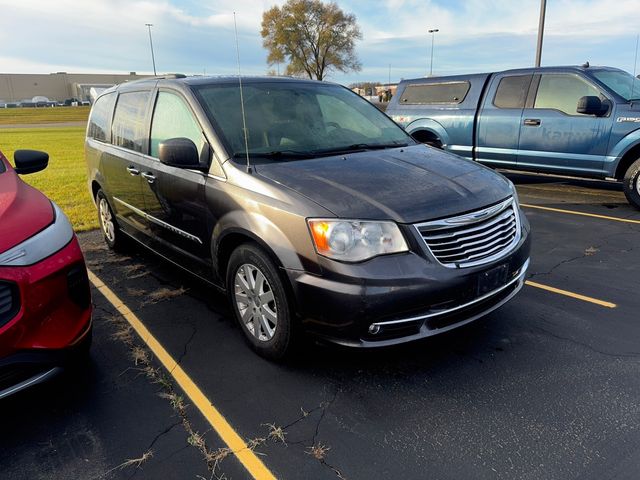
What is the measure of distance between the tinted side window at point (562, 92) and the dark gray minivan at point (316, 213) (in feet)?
15.0

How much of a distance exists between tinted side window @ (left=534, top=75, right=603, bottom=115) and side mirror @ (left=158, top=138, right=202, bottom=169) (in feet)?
21.1

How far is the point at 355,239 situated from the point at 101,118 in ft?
13.3

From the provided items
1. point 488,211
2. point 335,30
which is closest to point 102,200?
point 488,211

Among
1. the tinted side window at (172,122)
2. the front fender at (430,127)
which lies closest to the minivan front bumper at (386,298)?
the tinted side window at (172,122)

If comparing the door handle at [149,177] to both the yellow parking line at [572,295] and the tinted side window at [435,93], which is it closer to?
the yellow parking line at [572,295]

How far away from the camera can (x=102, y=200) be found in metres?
5.52

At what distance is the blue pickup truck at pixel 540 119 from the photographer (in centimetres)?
696

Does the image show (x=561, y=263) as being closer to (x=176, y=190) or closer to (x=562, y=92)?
(x=176, y=190)

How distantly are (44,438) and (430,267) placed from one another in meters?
2.22

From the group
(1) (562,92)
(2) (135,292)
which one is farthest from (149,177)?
(1) (562,92)

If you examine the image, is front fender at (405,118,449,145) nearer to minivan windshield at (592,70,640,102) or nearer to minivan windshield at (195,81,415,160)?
minivan windshield at (592,70,640,102)

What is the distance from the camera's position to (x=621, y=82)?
741 centimetres

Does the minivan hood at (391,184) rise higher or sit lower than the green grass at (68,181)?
higher

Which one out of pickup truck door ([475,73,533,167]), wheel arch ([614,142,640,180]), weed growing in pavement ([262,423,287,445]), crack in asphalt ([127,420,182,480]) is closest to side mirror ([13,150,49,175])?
crack in asphalt ([127,420,182,480])
